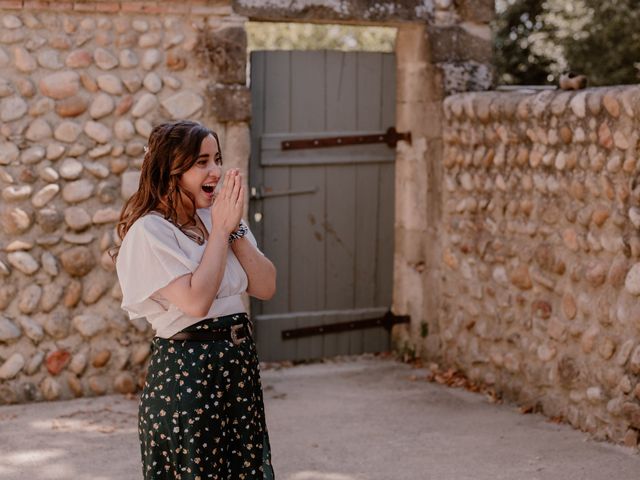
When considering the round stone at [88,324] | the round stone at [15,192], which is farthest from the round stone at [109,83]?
the round stone at [88,324]

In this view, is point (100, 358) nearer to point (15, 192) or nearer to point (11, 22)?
point (15, 192)

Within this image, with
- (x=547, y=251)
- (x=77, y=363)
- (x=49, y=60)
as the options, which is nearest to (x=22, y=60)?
(x=49, y=60)

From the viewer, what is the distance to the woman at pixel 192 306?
2939 mm

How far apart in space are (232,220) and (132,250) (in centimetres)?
29

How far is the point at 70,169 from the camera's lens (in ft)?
19.0

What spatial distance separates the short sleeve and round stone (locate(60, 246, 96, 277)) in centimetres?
292

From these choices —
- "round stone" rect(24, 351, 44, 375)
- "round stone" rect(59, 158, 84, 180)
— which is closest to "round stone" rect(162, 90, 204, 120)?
"round stone" rect(59, 158, 84, 180)

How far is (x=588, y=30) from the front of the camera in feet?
39.3

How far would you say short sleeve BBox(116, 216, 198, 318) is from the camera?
2924 mm

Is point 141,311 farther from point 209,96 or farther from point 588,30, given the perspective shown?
point 588,30

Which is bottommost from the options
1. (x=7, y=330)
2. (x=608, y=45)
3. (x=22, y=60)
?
(x=7, y=330)

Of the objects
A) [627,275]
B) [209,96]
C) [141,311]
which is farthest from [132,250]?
[209,96]

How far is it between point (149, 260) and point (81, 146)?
3052 mm

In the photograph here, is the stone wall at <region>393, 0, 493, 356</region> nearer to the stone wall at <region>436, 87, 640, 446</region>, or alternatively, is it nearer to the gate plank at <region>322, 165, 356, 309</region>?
the stone wall at <region>436, 87, 640, 446</region>
